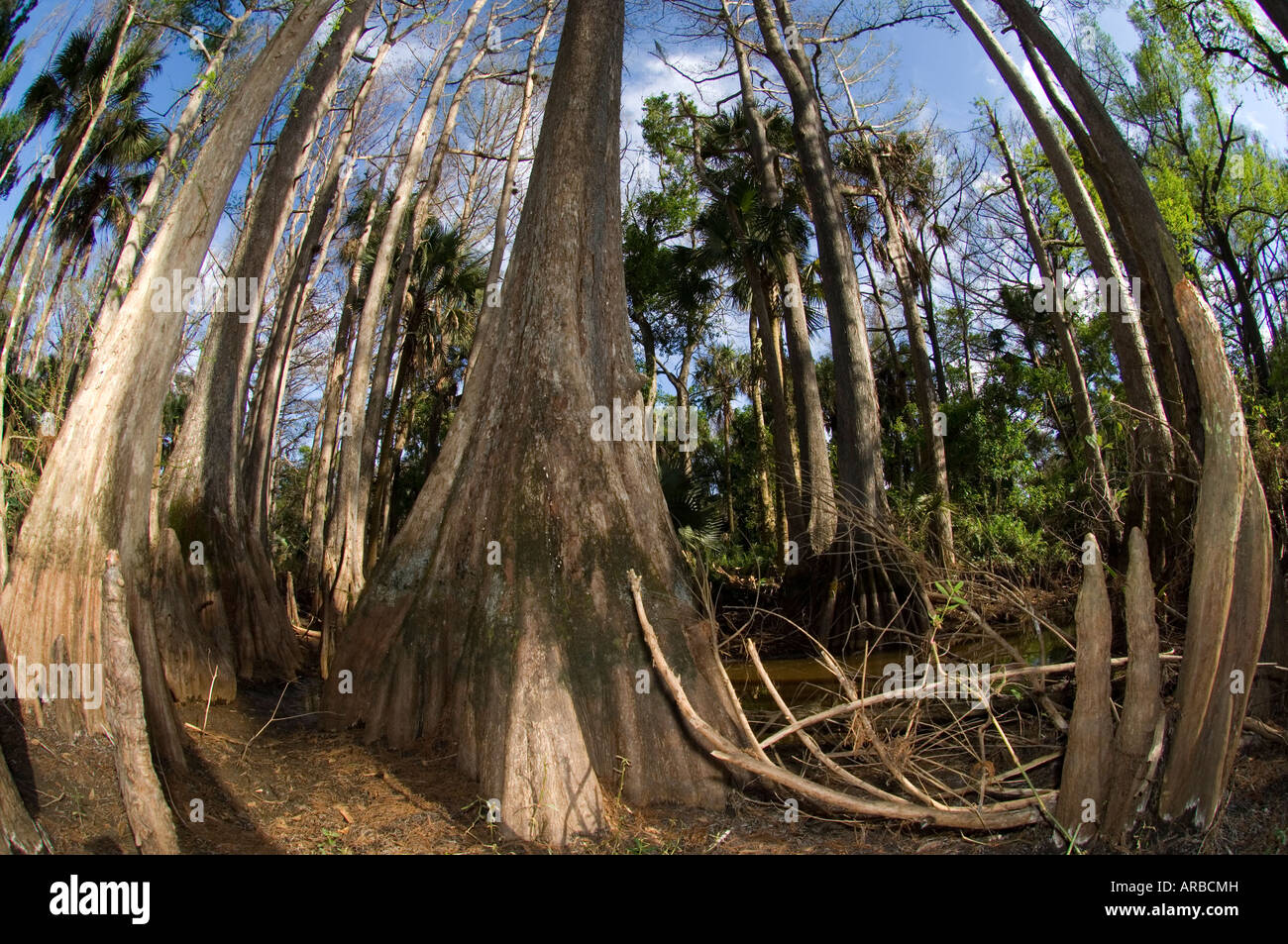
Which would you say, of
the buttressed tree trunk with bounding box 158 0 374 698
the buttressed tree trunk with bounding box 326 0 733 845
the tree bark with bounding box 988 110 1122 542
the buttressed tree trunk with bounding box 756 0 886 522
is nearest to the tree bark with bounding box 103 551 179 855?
the buttressed tree trunk with bounding box 326 0 733 845

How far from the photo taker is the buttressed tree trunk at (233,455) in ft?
30.9

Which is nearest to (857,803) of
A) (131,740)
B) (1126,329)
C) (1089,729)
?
(1089,729)

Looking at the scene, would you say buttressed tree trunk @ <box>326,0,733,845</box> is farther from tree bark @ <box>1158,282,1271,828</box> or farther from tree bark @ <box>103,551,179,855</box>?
tree bark @ <box>1158,282,1271,828</box>

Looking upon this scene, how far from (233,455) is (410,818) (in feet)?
22.2

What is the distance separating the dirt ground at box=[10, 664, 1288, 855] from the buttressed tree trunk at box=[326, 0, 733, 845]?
24 cm

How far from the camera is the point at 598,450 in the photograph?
598cm

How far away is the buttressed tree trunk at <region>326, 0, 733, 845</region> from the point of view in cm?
505

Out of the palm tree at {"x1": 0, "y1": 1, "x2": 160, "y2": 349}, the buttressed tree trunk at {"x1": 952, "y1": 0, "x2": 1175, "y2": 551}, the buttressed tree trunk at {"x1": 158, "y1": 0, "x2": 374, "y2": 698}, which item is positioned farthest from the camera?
the palm tree at {"x1": 0, "y1": 1, "x2": 160, "y2": 349}

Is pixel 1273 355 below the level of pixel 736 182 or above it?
below

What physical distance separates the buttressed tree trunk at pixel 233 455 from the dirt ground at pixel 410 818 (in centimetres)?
420

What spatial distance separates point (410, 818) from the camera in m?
4.91
